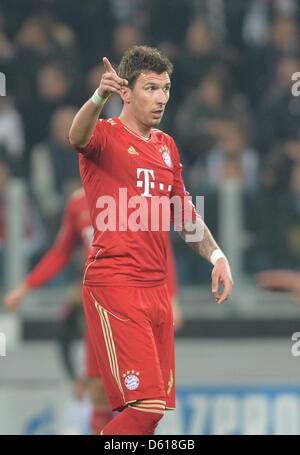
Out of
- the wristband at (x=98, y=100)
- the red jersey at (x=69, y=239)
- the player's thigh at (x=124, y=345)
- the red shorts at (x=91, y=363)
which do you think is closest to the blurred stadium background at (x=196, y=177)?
the red shorts at (x=91, y=363)

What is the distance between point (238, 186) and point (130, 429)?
484 cm

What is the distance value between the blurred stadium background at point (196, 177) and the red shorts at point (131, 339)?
357 centimetres

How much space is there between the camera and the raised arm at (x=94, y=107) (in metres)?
5.52

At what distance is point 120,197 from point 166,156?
15.0 inches

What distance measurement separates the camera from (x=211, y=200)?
34.2 feet

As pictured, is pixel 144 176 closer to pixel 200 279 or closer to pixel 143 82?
pixel 143 82

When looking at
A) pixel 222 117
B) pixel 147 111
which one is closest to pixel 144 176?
pixel 147 111

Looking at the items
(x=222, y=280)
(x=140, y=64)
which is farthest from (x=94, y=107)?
(x=222, y=280)

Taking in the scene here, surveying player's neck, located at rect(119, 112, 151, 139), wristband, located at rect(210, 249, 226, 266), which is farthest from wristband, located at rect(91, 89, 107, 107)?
wristband, located at rect(210, 249, 226, 266)

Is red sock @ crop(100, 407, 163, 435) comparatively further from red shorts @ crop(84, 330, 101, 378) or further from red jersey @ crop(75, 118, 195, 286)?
red shorts @ crop(84, 330, 101, 378)

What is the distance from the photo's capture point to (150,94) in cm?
589

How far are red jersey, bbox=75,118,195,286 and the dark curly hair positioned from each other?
0.25m

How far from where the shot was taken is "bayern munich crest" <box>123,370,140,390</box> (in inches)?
230

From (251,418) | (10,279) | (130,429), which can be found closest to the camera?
(130,429)
